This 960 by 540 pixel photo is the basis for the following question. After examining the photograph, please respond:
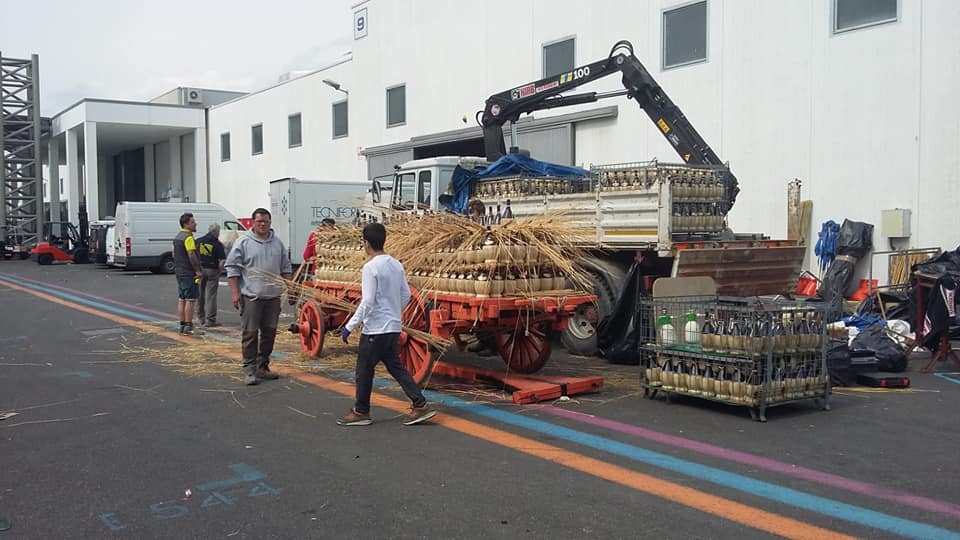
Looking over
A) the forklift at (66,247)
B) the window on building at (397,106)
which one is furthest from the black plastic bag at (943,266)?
the forklift at (66,247)

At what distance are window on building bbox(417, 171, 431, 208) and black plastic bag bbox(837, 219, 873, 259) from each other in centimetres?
775

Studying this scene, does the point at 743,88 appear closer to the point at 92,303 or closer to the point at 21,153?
the point at 92,303

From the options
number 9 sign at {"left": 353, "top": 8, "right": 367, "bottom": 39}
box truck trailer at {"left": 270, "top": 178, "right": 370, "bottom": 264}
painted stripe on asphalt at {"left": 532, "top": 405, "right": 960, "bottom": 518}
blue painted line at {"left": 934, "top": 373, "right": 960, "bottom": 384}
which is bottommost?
blue painted line at {"left": 934, "top": 373, "right": 960, "bottom": 384}

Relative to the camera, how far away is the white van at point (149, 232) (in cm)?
2612

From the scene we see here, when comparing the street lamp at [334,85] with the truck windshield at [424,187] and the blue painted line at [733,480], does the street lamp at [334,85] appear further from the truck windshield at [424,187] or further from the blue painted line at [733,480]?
the blue painted line at [733,480]

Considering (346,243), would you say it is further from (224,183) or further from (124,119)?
(124,119)

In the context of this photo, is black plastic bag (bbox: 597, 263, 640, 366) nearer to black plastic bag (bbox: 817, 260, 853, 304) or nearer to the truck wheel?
the truck wheel

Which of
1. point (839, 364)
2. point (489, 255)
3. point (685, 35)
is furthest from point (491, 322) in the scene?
point (685, 35)

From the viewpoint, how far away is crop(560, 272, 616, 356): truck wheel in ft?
34.6

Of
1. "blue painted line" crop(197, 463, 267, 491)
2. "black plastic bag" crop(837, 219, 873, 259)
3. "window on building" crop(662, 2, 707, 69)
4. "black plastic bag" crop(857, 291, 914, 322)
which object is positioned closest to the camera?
"blue painted line" crop(197, 463, 267, 491)

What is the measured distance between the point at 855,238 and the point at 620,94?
5058mm

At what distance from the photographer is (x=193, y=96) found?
46.2 meters

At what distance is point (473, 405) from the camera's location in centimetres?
754

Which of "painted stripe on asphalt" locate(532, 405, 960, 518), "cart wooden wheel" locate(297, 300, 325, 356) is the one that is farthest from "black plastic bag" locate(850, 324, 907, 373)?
"cart wooden wheel" locate(297, 300, 325, 356)
